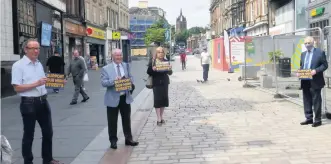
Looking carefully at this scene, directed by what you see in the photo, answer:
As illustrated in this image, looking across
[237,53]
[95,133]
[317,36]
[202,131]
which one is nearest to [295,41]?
[237,53]

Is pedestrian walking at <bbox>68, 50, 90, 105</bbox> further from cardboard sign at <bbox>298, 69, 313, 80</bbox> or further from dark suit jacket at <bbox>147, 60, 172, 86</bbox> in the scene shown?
cardboard sign at <bbox>298, 69, 313, 80</bbox>

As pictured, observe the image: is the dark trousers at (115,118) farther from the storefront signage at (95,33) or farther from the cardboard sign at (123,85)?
the storefront signage at (95,33)

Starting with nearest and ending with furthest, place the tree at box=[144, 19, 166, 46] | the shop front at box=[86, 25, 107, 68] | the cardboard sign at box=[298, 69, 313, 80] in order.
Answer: the cardboard sign at box=[298, 69, 313, 80] → the shop front at box=[86, 25, 107, 68] → the tree at box=[144, 19, 166, 46]

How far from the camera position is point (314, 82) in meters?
7.61

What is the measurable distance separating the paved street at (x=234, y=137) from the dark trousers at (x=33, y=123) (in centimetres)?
117

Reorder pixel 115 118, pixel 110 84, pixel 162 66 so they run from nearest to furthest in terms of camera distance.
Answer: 1. pixel 110 84
2. pixel 115 118
3. pixel 162 66

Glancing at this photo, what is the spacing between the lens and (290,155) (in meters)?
5.68

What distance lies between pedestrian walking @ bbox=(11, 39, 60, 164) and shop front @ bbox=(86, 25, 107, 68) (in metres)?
28.0

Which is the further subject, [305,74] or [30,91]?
[305,74]

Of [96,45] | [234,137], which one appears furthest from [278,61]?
[96,45]

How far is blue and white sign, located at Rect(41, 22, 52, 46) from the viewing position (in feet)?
66.2

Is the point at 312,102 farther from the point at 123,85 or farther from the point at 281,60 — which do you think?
the point at 281,60

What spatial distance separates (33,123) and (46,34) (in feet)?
54.6

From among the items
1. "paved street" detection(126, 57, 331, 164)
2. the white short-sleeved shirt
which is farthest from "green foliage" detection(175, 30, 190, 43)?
the white short-sleeved shirt
